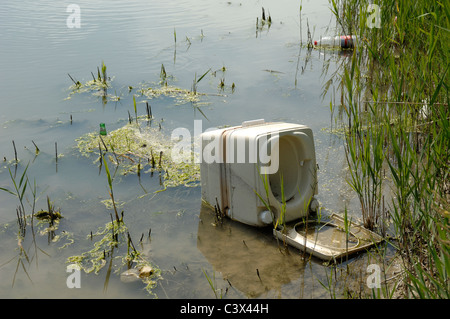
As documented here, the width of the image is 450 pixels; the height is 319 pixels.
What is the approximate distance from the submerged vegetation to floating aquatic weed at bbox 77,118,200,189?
106 cm

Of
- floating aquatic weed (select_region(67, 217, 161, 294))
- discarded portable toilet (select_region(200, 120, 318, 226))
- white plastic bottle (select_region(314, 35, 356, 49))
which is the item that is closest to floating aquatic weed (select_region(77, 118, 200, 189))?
discarded portable toilet (select_region(200, 120, 318, 226))

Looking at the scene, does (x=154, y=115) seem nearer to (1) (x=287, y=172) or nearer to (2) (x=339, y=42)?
(1) (x=287, y=172)

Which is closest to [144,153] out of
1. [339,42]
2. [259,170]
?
[259,170]

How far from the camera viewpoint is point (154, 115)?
14.9 ft

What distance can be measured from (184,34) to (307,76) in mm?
1808

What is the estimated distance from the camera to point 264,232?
3035mm

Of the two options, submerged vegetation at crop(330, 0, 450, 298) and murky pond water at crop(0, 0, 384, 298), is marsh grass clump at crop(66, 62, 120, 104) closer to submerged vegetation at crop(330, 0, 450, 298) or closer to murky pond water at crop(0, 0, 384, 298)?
murky pond water at crop(0, 0, 384, 298)

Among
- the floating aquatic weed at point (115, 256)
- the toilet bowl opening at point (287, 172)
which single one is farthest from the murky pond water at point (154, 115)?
the toilet bowl opening at point (287, 172)

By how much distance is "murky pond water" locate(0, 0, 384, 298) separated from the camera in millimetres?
2717

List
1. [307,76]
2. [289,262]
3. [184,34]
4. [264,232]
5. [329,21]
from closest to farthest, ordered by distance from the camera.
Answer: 1. [289,262]
2. [264,232]
3. [307,76]
4. [184,34]
5. [329,21]

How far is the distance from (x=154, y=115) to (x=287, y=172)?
1.72 meters
